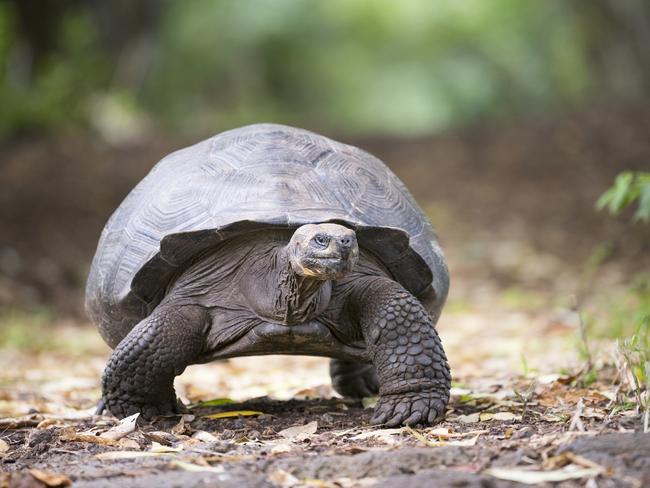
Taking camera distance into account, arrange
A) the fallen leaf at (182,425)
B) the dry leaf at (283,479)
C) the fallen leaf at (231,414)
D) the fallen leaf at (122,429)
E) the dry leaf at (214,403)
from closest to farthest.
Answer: the dry leaf at (283,479) → the fallen leaf at (122,429) → the fallen leaf at (182,425) → the fallen leaf at (231,414) → the dry leaf at (214,403)

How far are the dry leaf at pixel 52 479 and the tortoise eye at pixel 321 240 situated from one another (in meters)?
1.25

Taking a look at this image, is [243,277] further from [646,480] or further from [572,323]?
[572,323]

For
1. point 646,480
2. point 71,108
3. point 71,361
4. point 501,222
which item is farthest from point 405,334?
point 71,108

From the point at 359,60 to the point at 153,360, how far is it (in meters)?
31.9

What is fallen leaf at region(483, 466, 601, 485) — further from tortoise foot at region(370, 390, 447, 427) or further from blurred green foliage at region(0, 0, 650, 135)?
blurred green foliage at region(0, 0, 650, 135)

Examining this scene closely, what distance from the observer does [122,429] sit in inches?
147

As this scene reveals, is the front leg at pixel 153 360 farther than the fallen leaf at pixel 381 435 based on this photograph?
Yes

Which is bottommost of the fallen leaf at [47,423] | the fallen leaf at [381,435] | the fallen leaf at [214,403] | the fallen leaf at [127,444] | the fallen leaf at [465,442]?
the fallen leaf at [465,442]

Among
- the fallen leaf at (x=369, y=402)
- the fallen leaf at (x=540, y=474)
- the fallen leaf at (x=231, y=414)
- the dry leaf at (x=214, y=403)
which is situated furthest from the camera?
the dry leaf at (x=214, y=403)

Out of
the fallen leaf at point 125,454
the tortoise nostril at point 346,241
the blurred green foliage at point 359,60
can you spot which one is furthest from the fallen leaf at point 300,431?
the blurred green foliage at point 359,60

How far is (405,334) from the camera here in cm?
377

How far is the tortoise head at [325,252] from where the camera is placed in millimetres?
3480

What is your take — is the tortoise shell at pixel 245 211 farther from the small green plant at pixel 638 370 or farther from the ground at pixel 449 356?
the small green plant at pixel 638 370

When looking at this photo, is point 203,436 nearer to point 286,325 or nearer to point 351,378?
A: point 286,325
